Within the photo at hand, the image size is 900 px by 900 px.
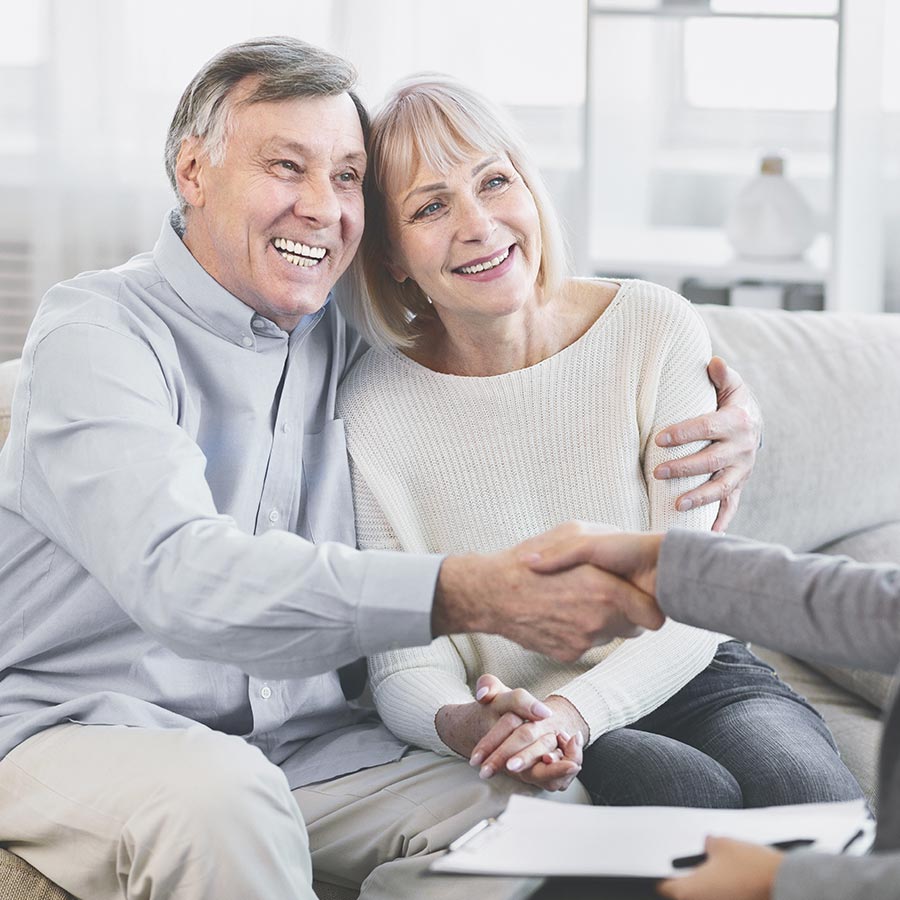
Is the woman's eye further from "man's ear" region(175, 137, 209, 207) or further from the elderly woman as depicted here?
"man's ear" region(175, 137, 209, 207)

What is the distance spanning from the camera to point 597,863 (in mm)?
977

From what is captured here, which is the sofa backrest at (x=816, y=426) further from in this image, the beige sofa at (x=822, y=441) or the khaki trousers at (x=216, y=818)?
the khaki trousers at (x=216, y=818)

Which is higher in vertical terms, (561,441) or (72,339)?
(72,339)

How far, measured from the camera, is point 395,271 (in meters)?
1.83

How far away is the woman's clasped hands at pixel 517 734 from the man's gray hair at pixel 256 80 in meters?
0.72

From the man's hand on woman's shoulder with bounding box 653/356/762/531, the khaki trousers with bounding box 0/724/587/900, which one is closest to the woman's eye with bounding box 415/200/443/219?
the man's hand on woman's shoulder with bounding box 653/356/762/531

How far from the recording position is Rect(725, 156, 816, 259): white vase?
3078mm

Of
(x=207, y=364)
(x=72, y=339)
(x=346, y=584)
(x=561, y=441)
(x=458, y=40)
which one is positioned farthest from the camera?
(x=458, y=40)

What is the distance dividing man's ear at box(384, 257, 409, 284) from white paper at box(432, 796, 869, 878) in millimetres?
904

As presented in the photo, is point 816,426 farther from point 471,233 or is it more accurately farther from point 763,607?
point 763,607

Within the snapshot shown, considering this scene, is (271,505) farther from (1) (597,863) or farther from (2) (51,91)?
(2) (51,91)

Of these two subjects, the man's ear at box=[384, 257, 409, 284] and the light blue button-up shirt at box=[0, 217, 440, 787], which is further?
the man's ear at box=[384, 257, 409, 284]

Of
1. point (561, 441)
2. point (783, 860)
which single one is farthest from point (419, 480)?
point (783, 860)

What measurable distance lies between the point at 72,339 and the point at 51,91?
90.5 inches
